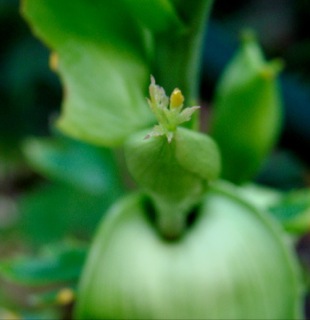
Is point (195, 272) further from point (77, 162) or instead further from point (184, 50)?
point (77, 162)

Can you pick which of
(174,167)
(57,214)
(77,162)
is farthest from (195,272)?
(57,214)

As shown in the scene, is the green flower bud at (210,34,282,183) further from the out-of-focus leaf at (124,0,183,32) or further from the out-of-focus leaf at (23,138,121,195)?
the out-of-focus leaf at (23,138,121,195)

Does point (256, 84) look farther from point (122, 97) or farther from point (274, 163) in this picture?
point (274, 163)

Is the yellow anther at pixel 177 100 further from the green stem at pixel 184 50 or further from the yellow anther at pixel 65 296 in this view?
the yellow anther at pixel 65 296

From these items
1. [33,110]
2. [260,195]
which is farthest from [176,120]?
[33,110]

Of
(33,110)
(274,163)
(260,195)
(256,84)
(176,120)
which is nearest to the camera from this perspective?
(176,120)

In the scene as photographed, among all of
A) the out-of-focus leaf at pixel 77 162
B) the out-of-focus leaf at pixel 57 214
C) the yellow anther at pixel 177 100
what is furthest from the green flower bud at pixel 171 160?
the out-of-focus leaf at pixel 57 214
